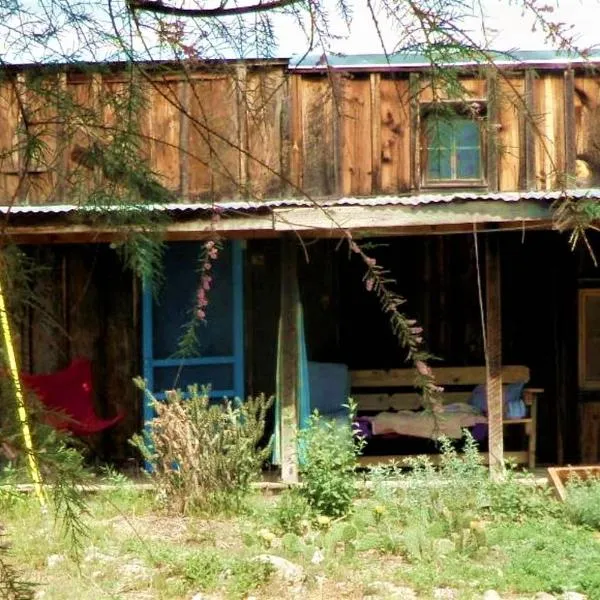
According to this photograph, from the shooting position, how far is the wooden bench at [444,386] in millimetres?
11203

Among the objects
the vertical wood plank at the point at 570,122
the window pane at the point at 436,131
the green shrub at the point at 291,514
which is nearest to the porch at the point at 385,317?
the vertical wood plank at the point at 570,122

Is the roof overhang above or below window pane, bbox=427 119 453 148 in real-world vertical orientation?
above

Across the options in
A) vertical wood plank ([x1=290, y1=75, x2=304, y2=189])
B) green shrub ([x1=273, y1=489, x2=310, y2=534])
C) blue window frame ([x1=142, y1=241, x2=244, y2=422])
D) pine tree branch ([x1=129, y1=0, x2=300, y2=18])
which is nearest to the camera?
pine tree branch ([x1=129, y1=0, x2=300, y2=18])

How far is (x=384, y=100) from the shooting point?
11398 millimetres

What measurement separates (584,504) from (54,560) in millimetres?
3705

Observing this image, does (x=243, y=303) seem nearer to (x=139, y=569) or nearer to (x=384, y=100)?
(x=384, y=100)

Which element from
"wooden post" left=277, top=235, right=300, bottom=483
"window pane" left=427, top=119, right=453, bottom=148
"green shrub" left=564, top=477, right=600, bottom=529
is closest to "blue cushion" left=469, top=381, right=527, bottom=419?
"green shrub" left=564, top=477, right=600, bottom=529

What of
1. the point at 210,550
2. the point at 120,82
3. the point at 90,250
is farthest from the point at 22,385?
the point at 90,250

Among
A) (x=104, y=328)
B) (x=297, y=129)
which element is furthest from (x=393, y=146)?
(x=104, y=328)

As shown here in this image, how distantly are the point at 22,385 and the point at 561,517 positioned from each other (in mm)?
6563

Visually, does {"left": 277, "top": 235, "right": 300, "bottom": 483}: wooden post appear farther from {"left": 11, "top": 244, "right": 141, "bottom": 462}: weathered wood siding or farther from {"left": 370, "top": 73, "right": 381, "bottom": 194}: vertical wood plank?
{"left": 11, "top": 244, "right": 141, "bottom": 462}: weathered wood siding

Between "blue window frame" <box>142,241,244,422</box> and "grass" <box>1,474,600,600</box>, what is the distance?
2.01 metres

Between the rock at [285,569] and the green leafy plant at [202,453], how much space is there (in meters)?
1.62

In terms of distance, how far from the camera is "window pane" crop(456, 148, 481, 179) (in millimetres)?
11828
